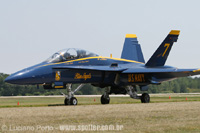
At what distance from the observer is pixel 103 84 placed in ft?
89.1

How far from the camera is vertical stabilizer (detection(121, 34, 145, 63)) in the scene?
109 feet

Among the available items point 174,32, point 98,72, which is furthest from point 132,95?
point 174,32

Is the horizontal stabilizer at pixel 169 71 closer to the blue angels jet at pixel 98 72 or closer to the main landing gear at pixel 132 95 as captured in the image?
the blue angels jet at pixel 98 72

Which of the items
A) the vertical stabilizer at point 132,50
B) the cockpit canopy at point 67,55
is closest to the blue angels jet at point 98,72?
the cockpit canopy at point 67,55

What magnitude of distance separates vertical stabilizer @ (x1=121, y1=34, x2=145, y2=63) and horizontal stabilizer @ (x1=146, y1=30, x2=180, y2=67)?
3885mm

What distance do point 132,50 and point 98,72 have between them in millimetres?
7849

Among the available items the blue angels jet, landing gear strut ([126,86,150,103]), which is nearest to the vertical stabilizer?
the blue angels jet

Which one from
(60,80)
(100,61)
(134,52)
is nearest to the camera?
(60,80)

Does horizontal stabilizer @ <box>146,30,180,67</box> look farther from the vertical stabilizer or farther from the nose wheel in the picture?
the nose wheel

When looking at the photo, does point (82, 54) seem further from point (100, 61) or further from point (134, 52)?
point (134, 52)

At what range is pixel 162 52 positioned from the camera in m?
29.5

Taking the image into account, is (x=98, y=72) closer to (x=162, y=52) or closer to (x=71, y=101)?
(x=71, y=101)

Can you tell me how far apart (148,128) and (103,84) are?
13963 mm

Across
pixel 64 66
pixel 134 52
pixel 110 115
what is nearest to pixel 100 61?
pixel 64 66
